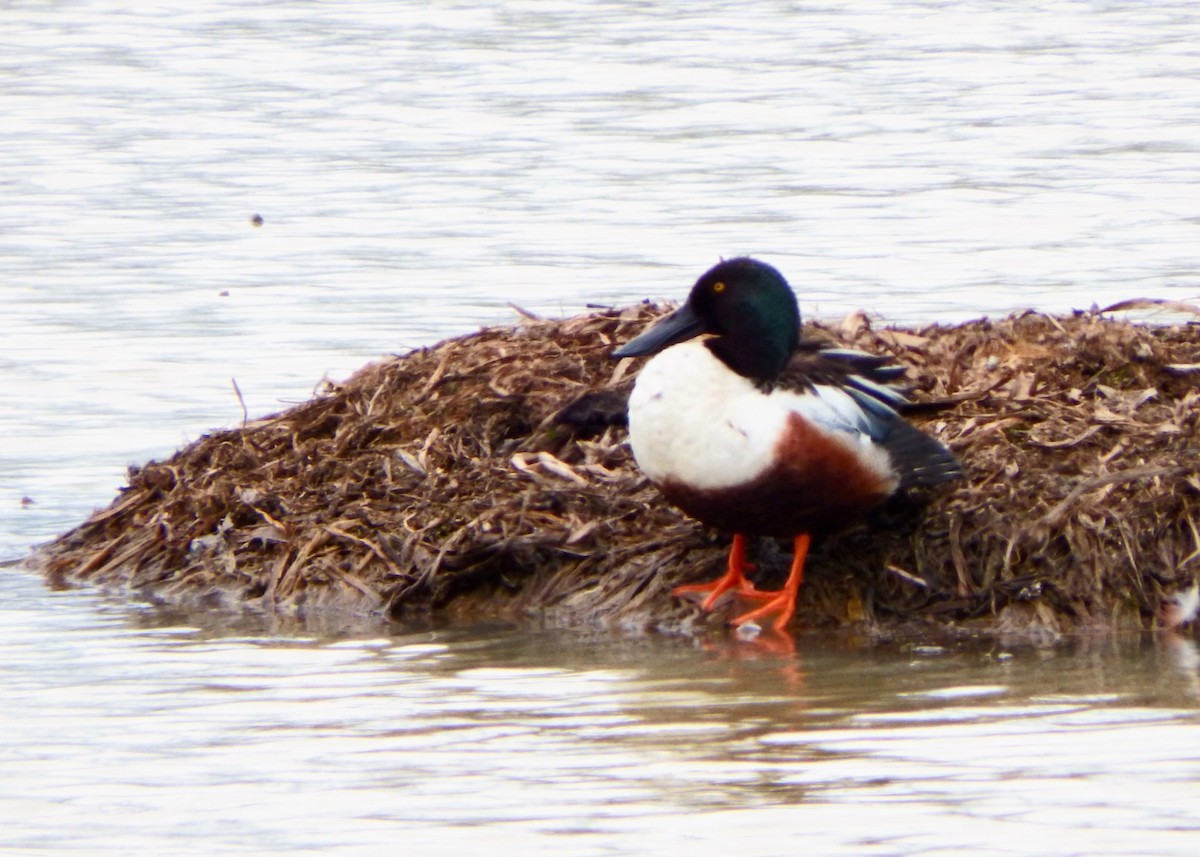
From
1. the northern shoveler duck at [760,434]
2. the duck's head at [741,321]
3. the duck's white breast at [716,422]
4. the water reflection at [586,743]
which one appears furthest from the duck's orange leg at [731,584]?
the duck's head at [741,321]

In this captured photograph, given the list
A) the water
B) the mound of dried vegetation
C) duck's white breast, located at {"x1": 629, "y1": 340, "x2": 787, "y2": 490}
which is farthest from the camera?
the mound of dried vegetation

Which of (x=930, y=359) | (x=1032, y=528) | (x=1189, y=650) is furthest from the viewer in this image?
(x=930, y=359)

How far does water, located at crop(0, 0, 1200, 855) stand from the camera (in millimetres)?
4773

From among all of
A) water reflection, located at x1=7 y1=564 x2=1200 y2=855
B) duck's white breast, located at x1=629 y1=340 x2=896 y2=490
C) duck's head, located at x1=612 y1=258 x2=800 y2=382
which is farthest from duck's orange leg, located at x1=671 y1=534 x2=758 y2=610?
duck's head, located at x1=612 y1=258 x2=800 y2=382

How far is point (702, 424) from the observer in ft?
20.9

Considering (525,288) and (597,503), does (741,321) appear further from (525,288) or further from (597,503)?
(525,288)

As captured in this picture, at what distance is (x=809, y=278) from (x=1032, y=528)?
564 centimetres

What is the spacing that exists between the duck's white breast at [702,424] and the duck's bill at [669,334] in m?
0.34

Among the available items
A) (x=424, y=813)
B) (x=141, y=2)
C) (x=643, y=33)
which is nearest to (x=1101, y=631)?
Answer: (x=424, y=813)

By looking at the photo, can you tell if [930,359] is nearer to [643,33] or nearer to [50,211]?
[50,211]

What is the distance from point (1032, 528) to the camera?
677 centimetres

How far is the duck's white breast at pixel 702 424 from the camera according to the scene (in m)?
6.34

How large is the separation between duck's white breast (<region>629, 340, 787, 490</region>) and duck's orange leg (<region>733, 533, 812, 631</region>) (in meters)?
0.42

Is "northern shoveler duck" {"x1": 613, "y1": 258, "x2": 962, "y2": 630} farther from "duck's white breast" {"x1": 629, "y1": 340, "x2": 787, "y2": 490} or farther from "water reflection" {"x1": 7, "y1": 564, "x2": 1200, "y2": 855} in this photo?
"water reflection" {"x1": 7, "y1": 564, "x2": 1200, "y2": 855}
